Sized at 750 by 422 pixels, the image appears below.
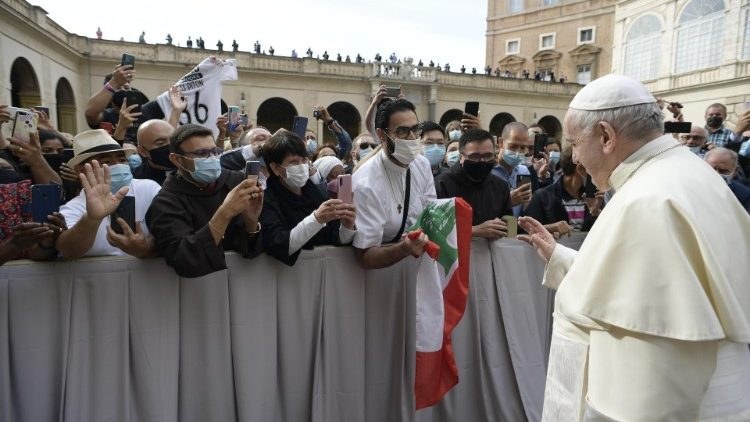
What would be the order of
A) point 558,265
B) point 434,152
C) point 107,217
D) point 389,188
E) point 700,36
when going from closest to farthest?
point 558,265, point 107,217, point 389,188, point 434,152, point 700,36

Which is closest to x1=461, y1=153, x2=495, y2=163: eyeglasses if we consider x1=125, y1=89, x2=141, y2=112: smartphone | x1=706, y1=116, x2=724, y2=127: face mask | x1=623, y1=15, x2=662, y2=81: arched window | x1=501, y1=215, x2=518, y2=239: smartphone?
x1=501, y1=215, x2=518, y2=239: smartphone

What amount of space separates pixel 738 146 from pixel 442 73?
2664cm

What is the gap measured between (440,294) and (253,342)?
1112 millimetres

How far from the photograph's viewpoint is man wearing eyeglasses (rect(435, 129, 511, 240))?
3600mm

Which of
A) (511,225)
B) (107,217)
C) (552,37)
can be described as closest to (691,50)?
(552,37)

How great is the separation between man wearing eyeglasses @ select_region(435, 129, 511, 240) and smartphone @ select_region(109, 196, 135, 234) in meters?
2.23

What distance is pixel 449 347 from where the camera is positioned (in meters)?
2.84

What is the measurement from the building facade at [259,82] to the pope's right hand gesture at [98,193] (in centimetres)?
1928

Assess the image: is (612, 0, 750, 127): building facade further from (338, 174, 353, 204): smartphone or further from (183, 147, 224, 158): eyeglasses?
(183, 147, 224, 158): eyeglasses

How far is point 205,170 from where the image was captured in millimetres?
2703

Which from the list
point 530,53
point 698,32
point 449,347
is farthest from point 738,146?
point 530,53

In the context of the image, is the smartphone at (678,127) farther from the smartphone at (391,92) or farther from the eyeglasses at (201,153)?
the eyeglasses at (201,153)

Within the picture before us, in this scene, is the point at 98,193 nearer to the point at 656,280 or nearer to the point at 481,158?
the point at 656,280

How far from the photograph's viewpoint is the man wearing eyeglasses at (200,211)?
2.32 meters
